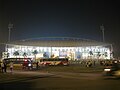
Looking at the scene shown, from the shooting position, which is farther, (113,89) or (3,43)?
(3,43)

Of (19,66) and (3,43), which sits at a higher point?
(3,43)

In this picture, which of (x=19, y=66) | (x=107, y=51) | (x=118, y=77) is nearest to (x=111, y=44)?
(x=107, y=51)

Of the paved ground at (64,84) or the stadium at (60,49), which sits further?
the stadium at (60,49)

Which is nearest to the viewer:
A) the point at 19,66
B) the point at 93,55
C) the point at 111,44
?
the point at 19,66

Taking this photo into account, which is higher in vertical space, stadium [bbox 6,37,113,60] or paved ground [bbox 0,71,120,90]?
stadium [bbox 6,37,113,60]

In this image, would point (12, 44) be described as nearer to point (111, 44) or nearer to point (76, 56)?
point (76, 56)

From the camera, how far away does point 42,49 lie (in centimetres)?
15188

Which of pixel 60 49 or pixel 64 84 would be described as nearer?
pixel 64 84

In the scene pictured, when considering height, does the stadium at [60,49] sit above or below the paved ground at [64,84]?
above

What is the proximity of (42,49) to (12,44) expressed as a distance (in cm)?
2037

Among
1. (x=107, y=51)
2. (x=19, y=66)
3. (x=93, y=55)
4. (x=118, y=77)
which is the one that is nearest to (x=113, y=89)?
(x=118, y=77)

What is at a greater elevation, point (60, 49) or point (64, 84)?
point (60, 49)

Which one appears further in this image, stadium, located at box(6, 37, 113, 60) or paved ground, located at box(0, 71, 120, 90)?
stadium, located at box(6, 37, 113, 60)

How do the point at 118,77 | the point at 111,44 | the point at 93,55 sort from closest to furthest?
the point at 118,77
the point at 93,55
the point at 111,44
